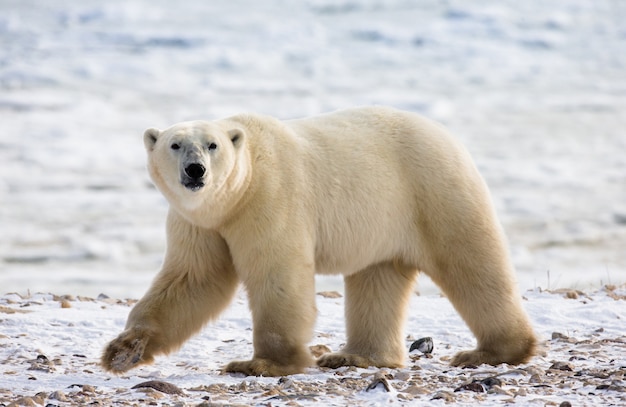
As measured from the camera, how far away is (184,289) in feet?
14.2

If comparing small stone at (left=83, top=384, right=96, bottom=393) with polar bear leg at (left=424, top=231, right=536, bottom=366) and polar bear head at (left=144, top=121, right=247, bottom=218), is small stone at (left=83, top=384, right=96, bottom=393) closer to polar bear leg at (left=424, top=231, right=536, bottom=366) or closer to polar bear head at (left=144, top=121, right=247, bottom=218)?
polar bear head at (left=144, top=121, right=247, bottom=218)

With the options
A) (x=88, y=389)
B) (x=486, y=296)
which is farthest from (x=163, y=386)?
(x=486, y=296)

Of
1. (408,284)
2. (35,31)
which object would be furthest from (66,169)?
(408,284)

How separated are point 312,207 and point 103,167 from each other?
12.9 m

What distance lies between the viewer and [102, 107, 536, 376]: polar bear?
4.09m

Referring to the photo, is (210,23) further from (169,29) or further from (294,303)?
(294,303)

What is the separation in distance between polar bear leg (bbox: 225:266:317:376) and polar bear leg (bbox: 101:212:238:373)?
0.28 m

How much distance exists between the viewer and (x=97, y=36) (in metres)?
25.7

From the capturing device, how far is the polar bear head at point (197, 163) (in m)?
3.95

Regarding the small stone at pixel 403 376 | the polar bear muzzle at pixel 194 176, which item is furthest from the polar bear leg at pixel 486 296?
the polar bear muzzle at pixel 194 176

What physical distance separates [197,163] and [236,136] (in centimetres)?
30

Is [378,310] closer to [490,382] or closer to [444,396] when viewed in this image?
[490,382]

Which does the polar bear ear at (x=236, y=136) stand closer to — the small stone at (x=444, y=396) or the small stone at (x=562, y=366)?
the small stone at (x=444, y=396)

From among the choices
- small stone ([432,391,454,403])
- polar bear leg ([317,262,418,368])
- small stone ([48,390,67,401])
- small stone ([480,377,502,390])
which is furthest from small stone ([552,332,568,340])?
small stone ([48,390,67,401])
